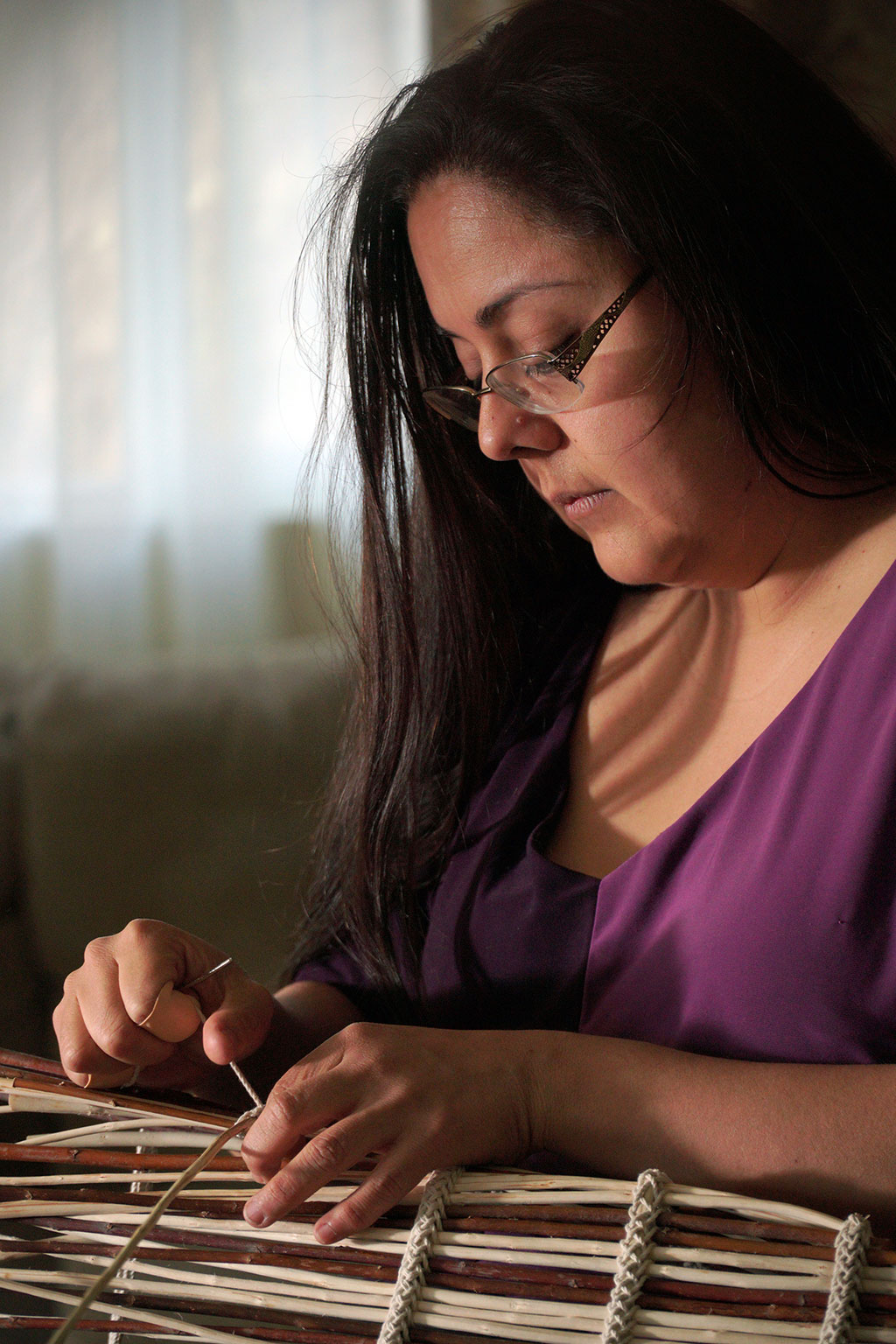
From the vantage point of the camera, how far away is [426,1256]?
0.56 metres

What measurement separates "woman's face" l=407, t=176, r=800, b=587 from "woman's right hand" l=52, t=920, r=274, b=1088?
423 millimetres

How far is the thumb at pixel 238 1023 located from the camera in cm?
71

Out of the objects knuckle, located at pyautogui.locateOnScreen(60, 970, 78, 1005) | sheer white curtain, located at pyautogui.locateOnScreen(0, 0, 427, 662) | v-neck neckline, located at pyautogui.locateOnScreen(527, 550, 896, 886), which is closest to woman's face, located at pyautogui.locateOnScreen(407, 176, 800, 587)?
v-neck neckline, located at pyautogui.locateOnScreen(527, 550, 896, 886)

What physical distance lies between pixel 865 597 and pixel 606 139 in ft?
Result: 1.21

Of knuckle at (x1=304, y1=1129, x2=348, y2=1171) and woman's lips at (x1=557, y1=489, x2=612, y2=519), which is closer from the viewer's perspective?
knuckle at (x1=304, y1=1129, x2=348, y2=1171)

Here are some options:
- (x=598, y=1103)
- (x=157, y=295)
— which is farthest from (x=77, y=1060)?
(x=157, y=295)

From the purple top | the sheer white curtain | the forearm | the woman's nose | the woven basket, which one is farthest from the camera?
the sheer white curtain

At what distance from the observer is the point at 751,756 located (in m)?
0.85

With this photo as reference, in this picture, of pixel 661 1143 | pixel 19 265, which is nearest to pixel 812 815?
pixel 661 1143

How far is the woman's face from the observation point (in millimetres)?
802

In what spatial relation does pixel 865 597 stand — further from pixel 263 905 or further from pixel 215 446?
pixel 215 446

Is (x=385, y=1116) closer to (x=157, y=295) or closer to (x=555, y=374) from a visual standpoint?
(x=555, y=374)

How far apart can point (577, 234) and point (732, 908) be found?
1.54ft

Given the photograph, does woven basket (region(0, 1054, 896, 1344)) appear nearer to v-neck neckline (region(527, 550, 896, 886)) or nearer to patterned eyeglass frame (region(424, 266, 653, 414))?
v-neck neckline (region(527, 550, 896, 886))
